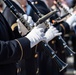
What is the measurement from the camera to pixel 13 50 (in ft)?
8.31

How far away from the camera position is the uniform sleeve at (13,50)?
8.15 feet

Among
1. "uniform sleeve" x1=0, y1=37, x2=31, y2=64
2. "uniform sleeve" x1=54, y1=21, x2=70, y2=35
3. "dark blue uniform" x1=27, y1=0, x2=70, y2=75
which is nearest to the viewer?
"uniform sleeve" x1=0, y1=37, x2=31, y2=64

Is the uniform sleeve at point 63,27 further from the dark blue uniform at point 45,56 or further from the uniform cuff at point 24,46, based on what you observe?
the uniform cuff at point 24,46

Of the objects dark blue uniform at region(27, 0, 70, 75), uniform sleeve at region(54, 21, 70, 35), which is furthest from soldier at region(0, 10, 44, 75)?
uniform sleeve at region(54, 21, 70, 35)

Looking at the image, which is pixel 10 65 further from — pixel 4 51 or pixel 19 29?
pixel 19 29

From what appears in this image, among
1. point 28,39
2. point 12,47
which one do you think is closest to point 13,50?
point 12,47

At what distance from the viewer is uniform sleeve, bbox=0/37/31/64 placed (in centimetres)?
248

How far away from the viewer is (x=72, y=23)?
5098mm

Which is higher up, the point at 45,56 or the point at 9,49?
the point at 9,49

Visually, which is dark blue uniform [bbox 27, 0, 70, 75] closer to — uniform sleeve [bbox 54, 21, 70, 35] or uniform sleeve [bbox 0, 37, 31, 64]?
uniform sleeve [bbox 54, 21, 70, 35]

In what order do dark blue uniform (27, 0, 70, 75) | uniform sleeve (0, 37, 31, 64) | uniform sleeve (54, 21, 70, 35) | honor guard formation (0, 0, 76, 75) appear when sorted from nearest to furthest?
1. uniform sleeve (0, 37, 31, 64)
2. honor guard formation (0, 0, 76, 75)
3. dark blue uniform (27, 0, 70, 75)
4. uniform sleeve (54, 21, 70, 35)

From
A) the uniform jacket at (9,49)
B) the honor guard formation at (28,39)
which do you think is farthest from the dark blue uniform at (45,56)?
the uniform jacket at (9,49)

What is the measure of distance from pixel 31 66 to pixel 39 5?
110 centimetres

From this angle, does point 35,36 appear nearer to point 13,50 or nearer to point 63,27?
point 13,50
